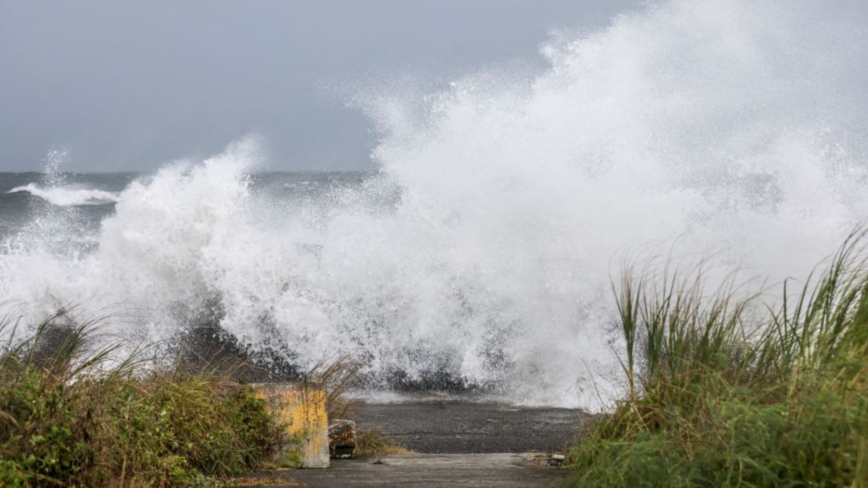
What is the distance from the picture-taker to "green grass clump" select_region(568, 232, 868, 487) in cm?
414

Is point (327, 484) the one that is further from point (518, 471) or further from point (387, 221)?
point (387, 221)

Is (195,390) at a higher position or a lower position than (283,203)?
lower

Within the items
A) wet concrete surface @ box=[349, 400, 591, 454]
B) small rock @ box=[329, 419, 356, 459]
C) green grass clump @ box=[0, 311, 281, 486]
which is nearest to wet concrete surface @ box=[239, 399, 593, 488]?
wet concrete surface @ box=[349, 400, 591, 454]

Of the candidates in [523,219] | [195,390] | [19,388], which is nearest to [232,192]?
[523,219]

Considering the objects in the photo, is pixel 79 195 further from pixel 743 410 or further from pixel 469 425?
pixel 743 410

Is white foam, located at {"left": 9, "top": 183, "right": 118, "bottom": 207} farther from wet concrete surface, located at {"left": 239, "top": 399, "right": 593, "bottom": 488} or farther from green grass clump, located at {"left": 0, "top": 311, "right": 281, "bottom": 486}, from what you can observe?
green grass clump, located at {"left": 0, "top": 311, "right": 281, "bottom": 486}

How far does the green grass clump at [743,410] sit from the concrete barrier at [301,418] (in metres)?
1.75

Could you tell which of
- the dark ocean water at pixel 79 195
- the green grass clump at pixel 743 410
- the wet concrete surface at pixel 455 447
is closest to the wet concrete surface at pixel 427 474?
the wet concrete surface at pixel 455 447

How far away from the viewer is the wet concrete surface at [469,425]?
10031 millimetres

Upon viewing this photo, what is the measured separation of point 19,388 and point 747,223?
14.4m

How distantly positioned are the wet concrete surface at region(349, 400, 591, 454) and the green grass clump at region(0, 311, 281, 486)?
3137 millimetres

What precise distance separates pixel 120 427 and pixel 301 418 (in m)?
2.08

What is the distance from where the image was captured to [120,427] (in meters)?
5.23

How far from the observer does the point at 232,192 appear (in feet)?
63.6
